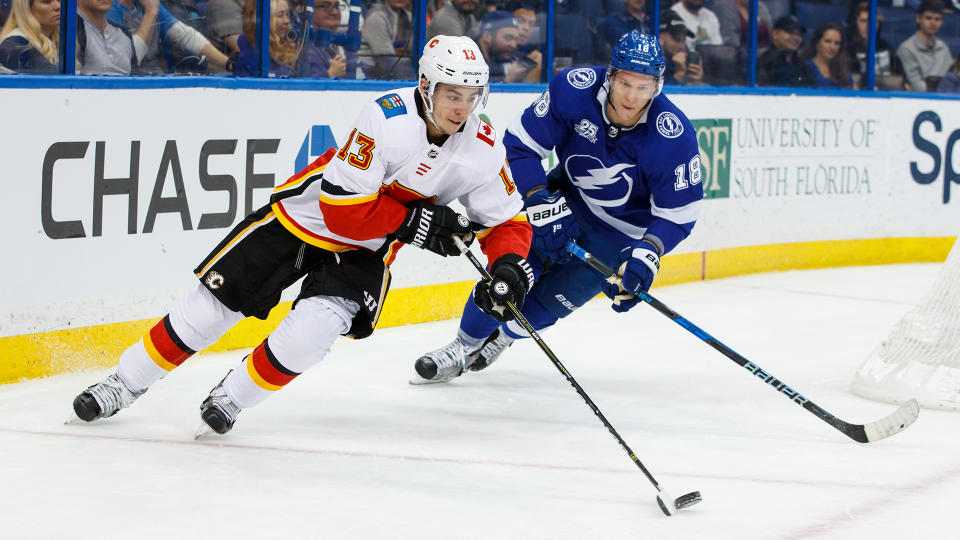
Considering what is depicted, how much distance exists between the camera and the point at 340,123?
434 cm

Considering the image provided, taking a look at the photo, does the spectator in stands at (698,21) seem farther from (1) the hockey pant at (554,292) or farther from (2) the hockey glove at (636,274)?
(2) the hockey glove at (636,274)

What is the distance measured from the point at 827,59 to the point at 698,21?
91cm

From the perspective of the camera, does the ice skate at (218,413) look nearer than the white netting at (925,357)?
Yes

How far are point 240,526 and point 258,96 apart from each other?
2149mm

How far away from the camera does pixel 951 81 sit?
681 centimetres

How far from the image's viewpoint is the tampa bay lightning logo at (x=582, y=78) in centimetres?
332

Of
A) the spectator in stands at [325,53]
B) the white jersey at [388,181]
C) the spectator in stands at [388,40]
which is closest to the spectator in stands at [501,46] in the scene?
the spectator in stands at [388,40]

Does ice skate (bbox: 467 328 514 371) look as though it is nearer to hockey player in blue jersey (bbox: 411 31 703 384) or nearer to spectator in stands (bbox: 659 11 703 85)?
hockey player in blue jersey (bbox: 411 31 703 384)

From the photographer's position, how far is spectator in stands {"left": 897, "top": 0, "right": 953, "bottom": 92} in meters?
6.67

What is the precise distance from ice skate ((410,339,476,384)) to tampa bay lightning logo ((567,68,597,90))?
0.83 m

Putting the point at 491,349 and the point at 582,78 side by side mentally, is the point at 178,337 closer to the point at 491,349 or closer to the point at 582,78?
the point at 491,349

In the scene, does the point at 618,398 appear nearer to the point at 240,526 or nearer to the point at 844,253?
the point at 240,526

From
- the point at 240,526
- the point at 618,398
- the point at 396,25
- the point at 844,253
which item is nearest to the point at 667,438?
the point at 618,398

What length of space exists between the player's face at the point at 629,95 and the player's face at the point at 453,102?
589mm
